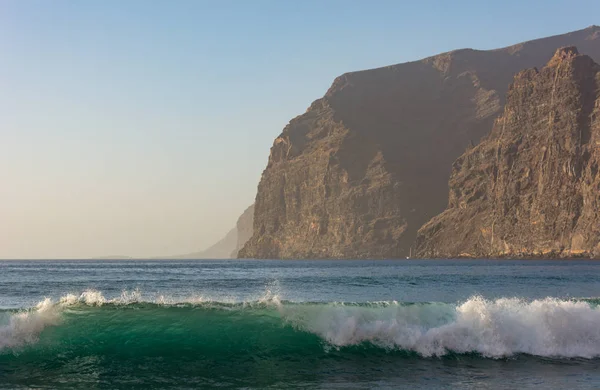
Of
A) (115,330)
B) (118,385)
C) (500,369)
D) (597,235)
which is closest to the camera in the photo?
(118,385)

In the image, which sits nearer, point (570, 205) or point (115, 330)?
point (115, 330)

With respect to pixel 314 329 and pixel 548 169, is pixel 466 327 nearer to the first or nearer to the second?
pixel 314 329

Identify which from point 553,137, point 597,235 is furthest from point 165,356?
point 553,137

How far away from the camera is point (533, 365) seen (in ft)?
62.1

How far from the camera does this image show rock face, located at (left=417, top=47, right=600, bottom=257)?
15212cm

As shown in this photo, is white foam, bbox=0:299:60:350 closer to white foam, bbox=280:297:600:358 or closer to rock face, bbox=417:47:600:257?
white foam, bbox=280:297:600:358

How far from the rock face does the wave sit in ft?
440

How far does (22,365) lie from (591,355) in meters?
17.3

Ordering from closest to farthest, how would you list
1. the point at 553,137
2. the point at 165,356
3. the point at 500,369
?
1. the point at 500,369
2. the point at 165,356
3. the point at 553,137

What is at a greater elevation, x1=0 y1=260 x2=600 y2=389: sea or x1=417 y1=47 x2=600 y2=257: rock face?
x1=417 y1=47 x2=600 y2=257: rock face

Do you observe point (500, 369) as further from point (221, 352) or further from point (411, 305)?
point (221, 352)

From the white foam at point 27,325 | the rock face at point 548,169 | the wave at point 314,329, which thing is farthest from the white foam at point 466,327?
the rock face at point 548,169

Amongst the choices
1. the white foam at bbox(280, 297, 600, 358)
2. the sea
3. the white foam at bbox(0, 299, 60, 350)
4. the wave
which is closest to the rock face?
the white foam at bbox(280, 297, 600, 358)

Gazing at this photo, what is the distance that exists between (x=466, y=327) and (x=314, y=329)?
495 centimetres
